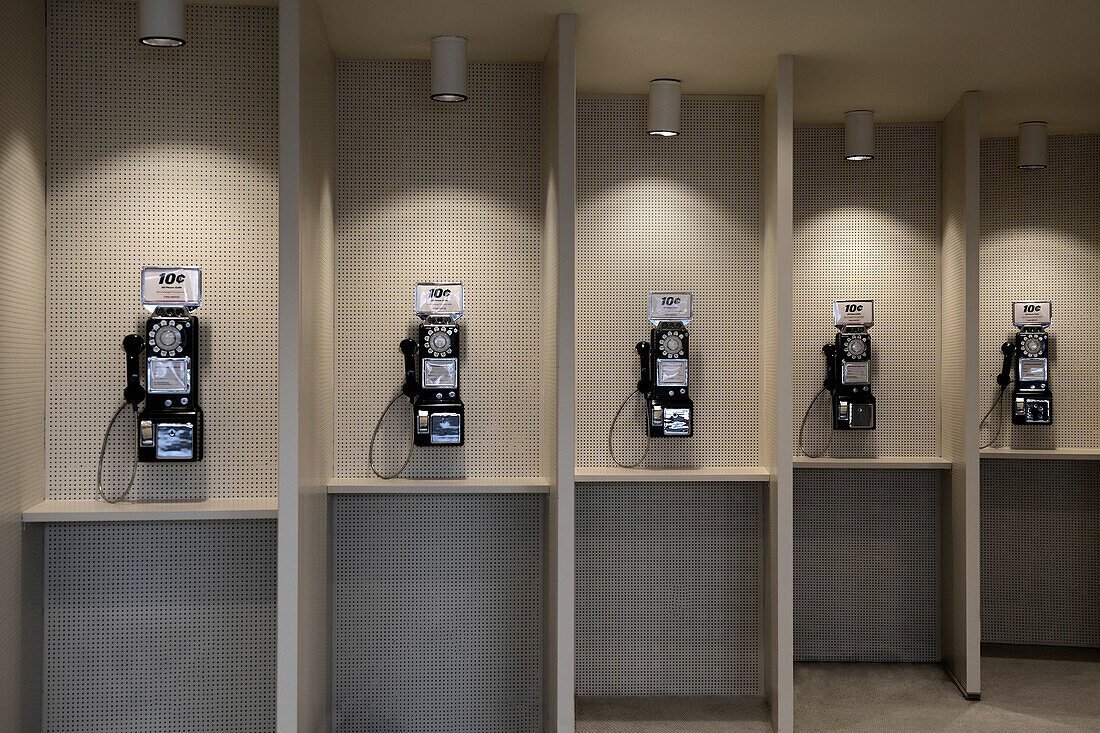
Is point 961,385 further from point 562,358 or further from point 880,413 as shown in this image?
point 562,358

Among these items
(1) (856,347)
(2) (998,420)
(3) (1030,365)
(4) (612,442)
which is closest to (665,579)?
(4) (612,442)

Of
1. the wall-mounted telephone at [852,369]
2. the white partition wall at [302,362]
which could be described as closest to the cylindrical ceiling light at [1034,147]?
the wall-mounted telephone at [852,369]

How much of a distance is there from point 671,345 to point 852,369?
1.26 m

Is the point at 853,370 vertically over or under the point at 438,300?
under

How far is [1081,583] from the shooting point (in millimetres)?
6426

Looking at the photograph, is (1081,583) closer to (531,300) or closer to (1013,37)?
(1013,37)

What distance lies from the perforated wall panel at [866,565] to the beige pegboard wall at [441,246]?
6.85 feet

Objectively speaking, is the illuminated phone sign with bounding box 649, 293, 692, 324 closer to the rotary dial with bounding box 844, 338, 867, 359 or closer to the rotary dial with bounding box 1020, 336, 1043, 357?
the rotary dial with bounding box 844, 338, 867, 359

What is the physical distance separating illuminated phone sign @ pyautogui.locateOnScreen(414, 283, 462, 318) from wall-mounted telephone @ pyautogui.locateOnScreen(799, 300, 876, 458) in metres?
2.32

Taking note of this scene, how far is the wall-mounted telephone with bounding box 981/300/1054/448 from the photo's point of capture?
6.05 m

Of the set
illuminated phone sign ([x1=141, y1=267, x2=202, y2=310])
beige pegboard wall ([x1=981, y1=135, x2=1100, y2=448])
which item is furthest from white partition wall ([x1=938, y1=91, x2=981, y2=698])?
illuminated phone sign ([x1=141, y1=267, x2=202, y2=310])

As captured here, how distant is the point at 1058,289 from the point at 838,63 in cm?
261

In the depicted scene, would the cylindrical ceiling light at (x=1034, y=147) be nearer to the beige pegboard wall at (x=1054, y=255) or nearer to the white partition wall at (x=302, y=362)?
the beige pegboard wall at (x=1054, y=255)

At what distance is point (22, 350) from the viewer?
4043 millimetres
